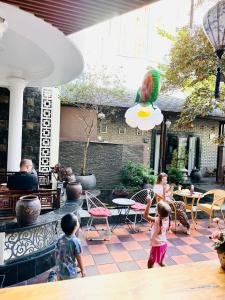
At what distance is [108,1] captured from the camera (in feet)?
11.8

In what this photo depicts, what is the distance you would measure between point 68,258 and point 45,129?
6.56 m

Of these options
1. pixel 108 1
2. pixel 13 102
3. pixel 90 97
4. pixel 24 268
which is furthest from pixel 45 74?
pixel 24 268

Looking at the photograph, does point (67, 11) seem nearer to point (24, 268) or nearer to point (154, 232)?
point (154, 232)

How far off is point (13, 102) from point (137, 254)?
18.2ft

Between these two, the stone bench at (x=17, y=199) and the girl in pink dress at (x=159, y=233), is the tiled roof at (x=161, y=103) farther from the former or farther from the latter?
the girl in pink dress at (x=159, y=233)

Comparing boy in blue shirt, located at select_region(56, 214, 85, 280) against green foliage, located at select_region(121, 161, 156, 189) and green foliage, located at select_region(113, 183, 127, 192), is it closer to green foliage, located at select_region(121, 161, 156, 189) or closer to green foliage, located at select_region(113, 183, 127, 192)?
green foliage, located at select_region(113, 183, 127, 192)

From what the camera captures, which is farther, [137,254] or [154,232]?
[137,254]

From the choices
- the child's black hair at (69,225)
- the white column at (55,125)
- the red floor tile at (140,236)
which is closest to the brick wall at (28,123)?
→ the white column at (55,125)

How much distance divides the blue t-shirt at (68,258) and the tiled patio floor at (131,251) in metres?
1.49

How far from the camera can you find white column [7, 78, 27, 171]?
25.9 ft

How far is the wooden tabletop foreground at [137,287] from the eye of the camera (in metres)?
2.30

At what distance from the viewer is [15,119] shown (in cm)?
807

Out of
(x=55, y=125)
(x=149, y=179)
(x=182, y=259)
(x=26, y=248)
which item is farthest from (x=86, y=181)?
(x=26, y=248)

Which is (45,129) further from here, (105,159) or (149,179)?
(149,179)
